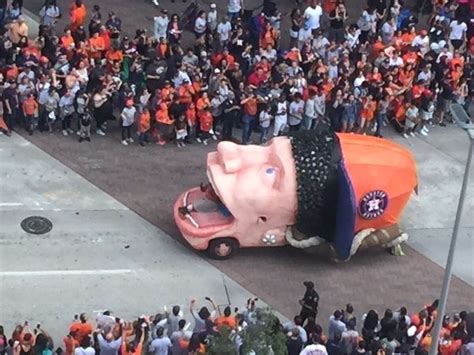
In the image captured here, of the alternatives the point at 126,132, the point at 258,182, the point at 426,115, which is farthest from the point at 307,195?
the point at 426,115

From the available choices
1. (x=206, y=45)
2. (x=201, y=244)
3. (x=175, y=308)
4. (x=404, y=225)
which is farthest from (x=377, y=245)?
(x=206, y=45)

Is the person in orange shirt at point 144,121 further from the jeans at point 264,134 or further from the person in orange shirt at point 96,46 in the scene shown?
the jeans at point 264,134

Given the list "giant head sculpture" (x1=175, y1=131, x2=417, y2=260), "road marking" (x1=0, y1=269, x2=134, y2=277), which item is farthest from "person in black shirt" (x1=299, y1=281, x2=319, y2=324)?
"road marking" (x1=0, y1=269, x2=134, y2=277)

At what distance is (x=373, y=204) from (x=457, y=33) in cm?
878

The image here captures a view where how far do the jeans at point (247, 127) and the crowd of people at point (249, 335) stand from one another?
19.1ft

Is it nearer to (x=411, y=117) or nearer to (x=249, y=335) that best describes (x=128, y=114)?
(x=411, y=117)

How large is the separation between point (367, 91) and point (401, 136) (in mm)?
1580

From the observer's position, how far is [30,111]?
2364 cm

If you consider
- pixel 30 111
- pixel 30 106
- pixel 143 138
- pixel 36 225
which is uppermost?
pixel 30 106

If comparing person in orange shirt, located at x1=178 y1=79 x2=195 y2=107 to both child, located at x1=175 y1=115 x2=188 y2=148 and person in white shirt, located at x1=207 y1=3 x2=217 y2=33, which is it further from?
person in white shirt, located at x1=207 y1=3 x2=217 y2=33

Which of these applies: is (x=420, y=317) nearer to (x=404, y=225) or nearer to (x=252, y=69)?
(x=404, y=225)

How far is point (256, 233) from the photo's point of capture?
2117 cm

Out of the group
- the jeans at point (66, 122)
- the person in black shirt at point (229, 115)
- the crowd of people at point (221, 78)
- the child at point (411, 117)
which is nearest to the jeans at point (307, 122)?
the crowd of people at point (221, 78)

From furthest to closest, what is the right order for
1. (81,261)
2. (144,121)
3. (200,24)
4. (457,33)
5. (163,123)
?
(457,33) < (200,24) < (163,123) < (144,121) < (81,261)
